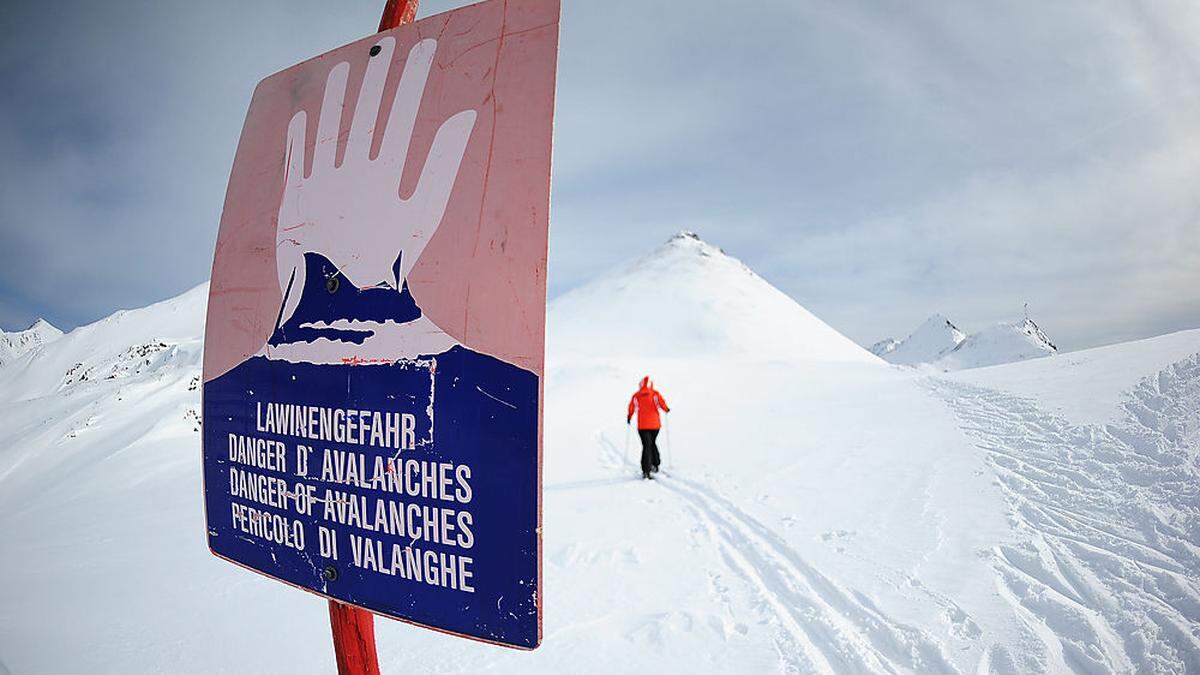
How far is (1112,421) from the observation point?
301 inches

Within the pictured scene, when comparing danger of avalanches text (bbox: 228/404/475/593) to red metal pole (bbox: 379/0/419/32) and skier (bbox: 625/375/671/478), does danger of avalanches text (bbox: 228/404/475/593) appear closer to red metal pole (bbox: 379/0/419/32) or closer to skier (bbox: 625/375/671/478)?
red metal pole (bbox: 379/0/419/32)

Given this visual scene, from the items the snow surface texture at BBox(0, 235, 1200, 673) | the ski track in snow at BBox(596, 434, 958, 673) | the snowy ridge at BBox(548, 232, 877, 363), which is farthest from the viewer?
the snowy ridge at BBox(548, 232, 877, 363)

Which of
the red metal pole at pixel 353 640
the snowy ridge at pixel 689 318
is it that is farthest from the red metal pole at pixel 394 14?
the snowy ridge at pixel 689 318

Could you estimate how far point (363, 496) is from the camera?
131 centimetres

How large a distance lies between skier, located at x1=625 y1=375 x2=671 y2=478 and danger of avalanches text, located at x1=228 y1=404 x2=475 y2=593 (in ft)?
19.5

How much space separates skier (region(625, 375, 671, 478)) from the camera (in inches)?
286

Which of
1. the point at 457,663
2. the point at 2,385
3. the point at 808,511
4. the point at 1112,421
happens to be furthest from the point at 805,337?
the point at 2,385

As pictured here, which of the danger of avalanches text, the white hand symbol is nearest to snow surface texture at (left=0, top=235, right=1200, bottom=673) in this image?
the danger of avalanches text

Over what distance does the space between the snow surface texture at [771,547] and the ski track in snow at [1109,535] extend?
0.02 meters

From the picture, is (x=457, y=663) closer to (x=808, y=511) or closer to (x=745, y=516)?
(x=745, y=516)

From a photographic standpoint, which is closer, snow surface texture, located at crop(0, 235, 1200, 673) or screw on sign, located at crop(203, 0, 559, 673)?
screw on sign, located at crop(203, 0, 559, 673)

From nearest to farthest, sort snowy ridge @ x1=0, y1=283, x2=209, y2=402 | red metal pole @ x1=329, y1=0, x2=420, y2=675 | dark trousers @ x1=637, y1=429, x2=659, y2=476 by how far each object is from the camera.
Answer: red metal pole @ x1=329, y1=0, x2=420, y2=675
dark trousers @ x1=637, y1=429, x2=659, y2=476
snowy ridge @ x1=0, y1=283, x2=209, y2=402

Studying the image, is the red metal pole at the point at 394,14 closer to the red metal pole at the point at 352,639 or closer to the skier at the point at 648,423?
the red metal pole at the point at 352,639

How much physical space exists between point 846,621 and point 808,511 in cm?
227
